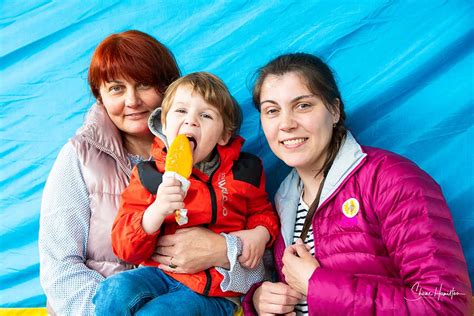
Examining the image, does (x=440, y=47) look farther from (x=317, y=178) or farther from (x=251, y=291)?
(x=251, y=291)

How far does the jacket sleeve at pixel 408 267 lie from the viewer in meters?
1.50

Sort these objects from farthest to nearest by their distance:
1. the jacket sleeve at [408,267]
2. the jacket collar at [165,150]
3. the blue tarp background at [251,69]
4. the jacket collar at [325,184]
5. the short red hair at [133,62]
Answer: the blue tarp background at [251,69] → the short red hair at [133,62] → the jacket collar at [165,150] → the jacket collar at [325,184] → the jacket sleeve at [408,267]

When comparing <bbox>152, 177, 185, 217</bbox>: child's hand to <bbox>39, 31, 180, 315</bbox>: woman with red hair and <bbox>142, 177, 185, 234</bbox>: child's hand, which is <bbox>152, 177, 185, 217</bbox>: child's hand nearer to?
<bbox>142, 177, 185, 234</bbox>: child's hand

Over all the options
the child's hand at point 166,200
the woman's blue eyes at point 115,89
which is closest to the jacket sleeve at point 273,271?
the child's hand at point 166,200

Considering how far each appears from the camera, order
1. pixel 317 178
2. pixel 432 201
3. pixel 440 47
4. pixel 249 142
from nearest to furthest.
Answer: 1. pixel 432 201
2. pixel 317 178
3. pixel 440 47
4. pixel 249 142

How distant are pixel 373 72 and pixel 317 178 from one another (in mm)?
627

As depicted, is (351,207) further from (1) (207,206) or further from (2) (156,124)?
(2) (156,124)

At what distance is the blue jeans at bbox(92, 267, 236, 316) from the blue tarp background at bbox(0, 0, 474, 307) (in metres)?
0.74

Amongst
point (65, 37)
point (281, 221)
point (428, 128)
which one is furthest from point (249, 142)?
point (65, 37)

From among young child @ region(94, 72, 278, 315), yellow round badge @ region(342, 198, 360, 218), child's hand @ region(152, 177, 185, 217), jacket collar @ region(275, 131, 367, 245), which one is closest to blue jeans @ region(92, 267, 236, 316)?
young child @ region(94, 72, 278, 315)

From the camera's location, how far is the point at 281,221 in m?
1.96

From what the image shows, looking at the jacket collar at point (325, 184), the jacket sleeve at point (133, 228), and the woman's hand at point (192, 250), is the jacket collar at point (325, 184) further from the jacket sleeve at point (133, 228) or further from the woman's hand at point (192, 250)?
the jacket sleeve at point (133, 228)

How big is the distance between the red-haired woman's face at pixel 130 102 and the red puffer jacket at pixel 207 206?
194 millimetres

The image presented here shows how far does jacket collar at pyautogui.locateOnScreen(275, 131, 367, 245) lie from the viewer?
1.76 m
